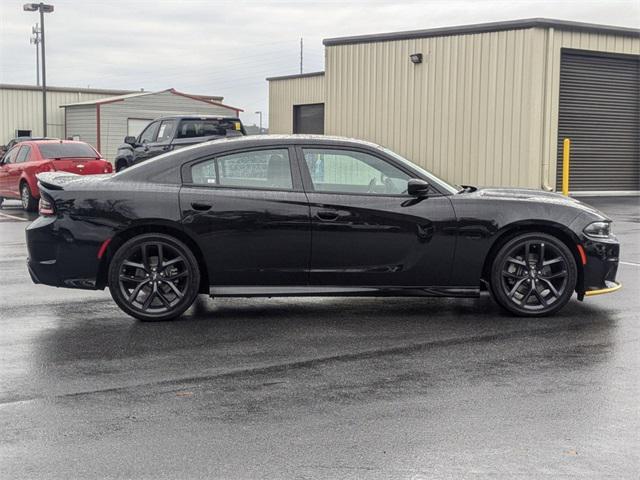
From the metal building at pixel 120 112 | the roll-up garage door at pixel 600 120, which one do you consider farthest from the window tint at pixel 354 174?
the metal building at pixel 120 112

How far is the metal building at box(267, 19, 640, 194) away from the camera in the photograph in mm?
20594

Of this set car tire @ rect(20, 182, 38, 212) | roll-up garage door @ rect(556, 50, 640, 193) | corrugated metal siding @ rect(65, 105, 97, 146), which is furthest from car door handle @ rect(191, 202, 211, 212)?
corrugated metal siding @ rect(65, 105, 97, 146)

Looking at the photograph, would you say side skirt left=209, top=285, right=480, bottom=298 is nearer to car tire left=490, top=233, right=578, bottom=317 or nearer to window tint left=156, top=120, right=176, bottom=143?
car tire left=490, top=233, right=578, bottom=317

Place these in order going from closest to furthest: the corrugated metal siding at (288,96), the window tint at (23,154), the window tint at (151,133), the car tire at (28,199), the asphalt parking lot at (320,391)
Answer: the asphalt parking lot at (320,391) < the car tire at (28,199) < the window tint at (23,154) < the window tint at (151,133) < the corrugated metal siding at (288,96)

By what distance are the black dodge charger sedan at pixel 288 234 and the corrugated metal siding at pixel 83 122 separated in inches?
1391

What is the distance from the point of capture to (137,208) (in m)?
7.32

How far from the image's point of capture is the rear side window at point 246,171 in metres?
7.52

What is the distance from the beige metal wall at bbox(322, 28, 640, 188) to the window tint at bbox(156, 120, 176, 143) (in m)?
4.61

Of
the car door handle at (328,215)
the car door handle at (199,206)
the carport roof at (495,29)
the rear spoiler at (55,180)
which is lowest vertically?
the car door handle at (328,215)

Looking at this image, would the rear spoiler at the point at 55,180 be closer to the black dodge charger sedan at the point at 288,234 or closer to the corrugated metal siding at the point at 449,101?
the black dodge charger sedan at the point at 288,234

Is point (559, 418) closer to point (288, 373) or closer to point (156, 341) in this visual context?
point (288, 373)

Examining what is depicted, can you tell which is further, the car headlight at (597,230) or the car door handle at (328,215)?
the car headlight at (597,230)

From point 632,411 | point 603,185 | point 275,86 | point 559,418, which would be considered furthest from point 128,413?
point 275,86

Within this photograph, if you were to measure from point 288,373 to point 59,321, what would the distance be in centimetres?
258
